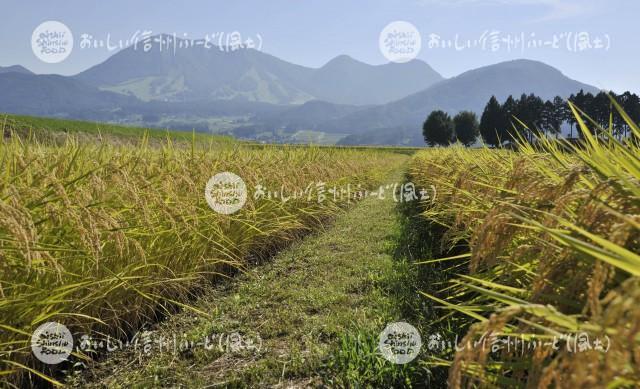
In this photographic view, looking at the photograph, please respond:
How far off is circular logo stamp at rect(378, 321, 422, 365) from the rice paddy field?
0.30 feet

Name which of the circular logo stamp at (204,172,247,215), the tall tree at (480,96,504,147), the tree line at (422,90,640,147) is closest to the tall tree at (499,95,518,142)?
the tree line at (422,90,640,147)

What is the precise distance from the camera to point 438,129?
240 feet

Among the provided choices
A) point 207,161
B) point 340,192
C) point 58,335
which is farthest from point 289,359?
point 340,192

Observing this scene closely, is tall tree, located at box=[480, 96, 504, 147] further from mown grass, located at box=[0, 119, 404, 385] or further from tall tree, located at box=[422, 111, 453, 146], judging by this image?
mown grass, located at box=[0, 119, 404, 385]

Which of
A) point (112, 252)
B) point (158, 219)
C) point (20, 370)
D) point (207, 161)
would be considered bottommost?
point (20, 370)

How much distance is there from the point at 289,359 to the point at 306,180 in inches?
173

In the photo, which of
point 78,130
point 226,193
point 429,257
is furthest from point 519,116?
point 226,193

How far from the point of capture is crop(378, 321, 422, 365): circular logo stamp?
2.56 meters

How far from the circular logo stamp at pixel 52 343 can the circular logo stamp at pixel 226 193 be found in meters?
1.78

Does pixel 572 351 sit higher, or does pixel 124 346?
pixel 572 351

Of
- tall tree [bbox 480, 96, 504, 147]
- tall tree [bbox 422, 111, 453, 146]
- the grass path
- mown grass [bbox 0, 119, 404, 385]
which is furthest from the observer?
tall tree [bbox 422, 111, 453, 146]

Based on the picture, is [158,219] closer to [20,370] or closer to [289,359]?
[20,370]

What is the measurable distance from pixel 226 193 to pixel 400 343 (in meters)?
2.59

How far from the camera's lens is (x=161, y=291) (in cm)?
336
